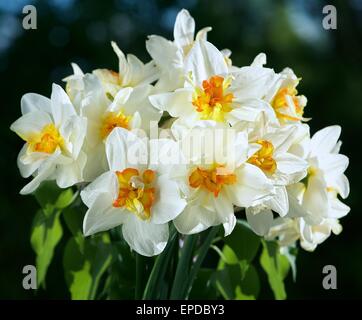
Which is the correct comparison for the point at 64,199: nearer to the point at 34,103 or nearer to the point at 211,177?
the point at 34,103

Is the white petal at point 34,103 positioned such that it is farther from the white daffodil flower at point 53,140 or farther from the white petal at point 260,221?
the white petal at point 260,221

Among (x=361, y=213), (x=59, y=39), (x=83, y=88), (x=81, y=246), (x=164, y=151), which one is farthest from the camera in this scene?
(x=59, y=39)

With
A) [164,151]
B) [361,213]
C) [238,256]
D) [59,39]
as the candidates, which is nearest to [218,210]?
[164,151]

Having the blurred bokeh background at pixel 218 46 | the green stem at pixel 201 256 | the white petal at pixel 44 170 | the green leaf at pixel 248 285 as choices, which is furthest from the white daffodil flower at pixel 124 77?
the blurred bokeh background at pixel 218 46

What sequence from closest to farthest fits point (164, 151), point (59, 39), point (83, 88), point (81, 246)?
point (164, 151) → point (83, 88) → point (81, 246) → point (59, 39)

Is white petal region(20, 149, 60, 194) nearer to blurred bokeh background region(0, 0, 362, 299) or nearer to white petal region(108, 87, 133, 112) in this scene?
white petal region(108, 87, 133, 112)

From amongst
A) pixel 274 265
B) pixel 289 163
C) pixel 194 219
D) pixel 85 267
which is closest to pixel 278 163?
pixel 289 163
